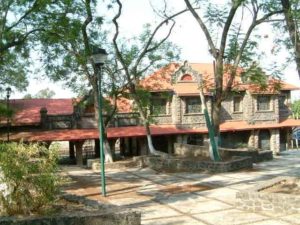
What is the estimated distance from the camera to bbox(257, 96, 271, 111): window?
36.6 m

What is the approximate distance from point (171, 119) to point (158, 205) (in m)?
21.4

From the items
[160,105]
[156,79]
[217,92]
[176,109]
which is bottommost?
[176,109]

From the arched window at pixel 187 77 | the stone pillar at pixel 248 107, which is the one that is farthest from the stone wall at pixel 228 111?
the arched window at pixel 187 77

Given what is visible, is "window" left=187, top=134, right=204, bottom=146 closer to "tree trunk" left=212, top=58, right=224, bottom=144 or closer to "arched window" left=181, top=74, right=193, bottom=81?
"arched window" left=181, top=74, right=193, bottom=81

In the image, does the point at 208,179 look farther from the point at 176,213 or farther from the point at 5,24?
the point at 5,24

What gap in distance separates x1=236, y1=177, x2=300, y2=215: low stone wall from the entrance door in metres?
25.7

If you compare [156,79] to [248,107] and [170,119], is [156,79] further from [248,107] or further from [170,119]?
[248,107]

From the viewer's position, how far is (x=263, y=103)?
3688cm

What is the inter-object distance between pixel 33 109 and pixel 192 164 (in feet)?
49.1

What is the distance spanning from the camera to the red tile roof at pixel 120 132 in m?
26.1

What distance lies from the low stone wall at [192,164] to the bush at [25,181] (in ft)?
37.3

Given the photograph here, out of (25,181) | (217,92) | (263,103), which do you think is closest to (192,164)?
(217,92)

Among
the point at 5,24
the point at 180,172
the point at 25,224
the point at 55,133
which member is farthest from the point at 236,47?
the point at 25,224

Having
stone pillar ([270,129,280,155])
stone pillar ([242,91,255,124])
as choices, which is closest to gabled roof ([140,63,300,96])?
stone pillar ([242,91,255,124])
